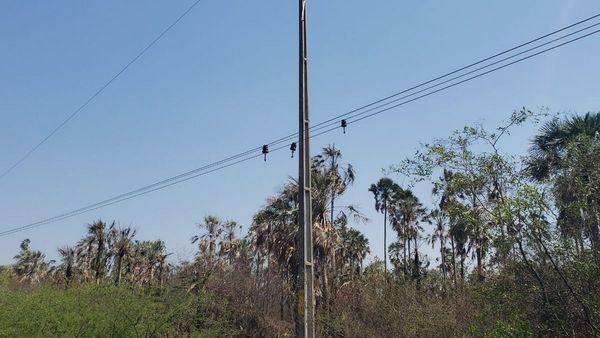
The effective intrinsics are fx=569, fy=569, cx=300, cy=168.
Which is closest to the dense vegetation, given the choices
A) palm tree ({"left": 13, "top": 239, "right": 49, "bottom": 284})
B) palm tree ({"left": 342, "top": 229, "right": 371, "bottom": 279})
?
palm tree ({"left": 342, "top": 229, "right": 371, "bottom": 279})

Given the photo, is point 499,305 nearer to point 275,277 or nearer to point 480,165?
point 480,165

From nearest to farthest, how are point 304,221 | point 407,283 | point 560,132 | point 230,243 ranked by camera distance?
point 304,221 → point 560,132 → point 407,283 → point 230,243

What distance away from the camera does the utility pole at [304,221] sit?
10734 millimetres

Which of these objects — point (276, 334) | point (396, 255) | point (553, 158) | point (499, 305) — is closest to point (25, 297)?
point (276, 334)

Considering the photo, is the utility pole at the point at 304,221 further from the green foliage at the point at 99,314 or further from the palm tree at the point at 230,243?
the palm tree at the point at 230,243

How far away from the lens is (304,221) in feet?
37.0

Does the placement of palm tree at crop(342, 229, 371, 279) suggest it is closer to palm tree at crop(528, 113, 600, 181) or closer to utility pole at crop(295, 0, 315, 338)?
palm tree at crop(528, 113, 600, 181)

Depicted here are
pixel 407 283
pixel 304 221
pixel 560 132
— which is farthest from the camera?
pixel 407 283

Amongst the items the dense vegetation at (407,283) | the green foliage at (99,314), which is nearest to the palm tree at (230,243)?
the dense vegetation at (407,283)

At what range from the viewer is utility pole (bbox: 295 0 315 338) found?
35.2ft

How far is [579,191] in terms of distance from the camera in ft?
33.4

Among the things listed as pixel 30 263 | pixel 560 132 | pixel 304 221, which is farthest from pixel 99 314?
pixel 30 263

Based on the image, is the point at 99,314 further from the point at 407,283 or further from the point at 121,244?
the point at 121,244

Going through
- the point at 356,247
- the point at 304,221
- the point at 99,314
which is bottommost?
the point at 99,314
